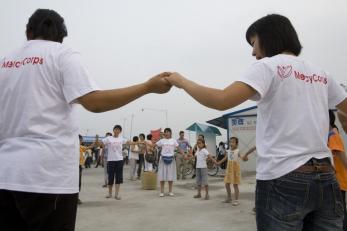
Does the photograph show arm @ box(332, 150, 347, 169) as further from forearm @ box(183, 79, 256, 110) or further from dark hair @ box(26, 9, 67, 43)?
dark hair @ box(26, 9, 67, 43)

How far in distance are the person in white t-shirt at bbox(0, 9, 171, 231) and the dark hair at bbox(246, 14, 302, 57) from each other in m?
0.77

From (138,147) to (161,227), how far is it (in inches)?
331

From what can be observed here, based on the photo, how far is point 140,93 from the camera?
79.7 inches

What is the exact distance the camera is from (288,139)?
1.85 metres

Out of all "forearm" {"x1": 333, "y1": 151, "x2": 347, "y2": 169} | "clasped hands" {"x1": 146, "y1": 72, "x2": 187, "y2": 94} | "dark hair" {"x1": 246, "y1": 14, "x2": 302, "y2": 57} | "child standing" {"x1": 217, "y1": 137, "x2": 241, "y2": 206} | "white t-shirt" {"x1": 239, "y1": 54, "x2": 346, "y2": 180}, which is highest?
"dark hair" {"x1": 246, "y1": 14, "x2": 302, "y2": 57}

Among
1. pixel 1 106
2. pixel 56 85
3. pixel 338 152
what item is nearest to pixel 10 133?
pixel 1 106

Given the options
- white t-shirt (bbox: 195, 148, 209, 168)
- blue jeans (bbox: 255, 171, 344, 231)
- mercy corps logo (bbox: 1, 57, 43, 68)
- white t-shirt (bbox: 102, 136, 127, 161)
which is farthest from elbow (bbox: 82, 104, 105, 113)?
white t-shirt (bbox: 195, 148, 209, 168)

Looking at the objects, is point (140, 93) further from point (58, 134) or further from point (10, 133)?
point (10, 133)

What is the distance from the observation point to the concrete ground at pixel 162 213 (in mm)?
5950

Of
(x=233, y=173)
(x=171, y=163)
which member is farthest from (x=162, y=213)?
(x=171, y=163)

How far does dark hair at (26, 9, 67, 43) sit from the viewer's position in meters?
2.05

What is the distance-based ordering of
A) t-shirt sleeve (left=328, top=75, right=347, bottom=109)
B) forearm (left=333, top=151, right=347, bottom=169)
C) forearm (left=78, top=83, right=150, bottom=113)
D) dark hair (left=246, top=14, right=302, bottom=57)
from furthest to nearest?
forearm (left=333, top=151, right=347, bottom=169) < t-shirt sleeve (left=328, top=75, right=347, bottom=109) < dark hair (left=246, top=14, right=302, bottom=57) < forearm (left=78, top=83, right=150, bottom=113)

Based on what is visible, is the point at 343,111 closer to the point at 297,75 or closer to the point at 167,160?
the point at 297,75

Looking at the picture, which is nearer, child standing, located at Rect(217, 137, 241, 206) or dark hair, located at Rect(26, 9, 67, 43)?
dark hair, located at Rect(26, 9, 67, 43)
